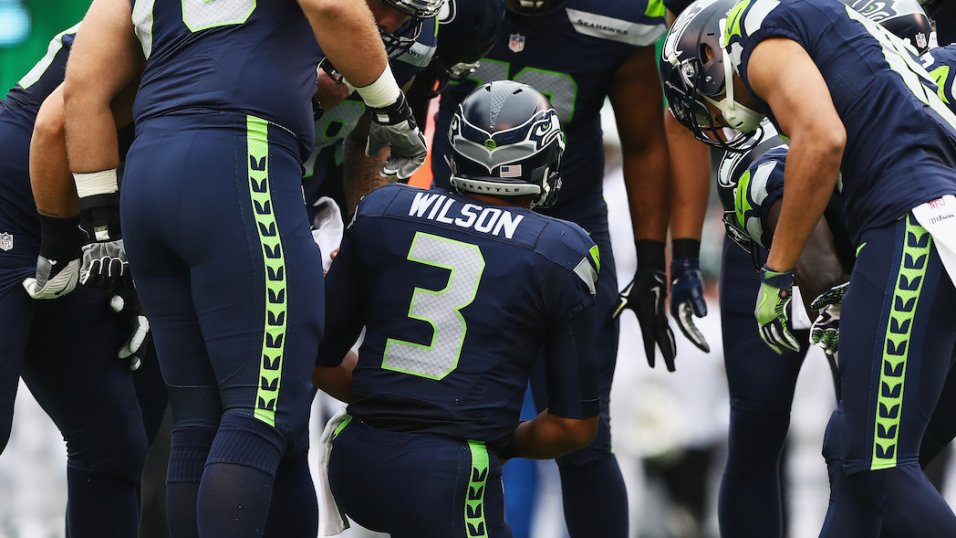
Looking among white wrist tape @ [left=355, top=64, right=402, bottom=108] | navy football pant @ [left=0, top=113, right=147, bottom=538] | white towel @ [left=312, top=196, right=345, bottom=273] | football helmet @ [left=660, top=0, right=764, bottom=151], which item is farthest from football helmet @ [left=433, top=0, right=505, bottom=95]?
navy football pant @ [left=0, top=113, right=147, bottom=538]

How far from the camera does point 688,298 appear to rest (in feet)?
16.1

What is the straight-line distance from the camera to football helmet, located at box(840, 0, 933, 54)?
163 inches

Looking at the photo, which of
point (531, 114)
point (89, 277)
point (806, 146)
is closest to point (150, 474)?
point (89, 277)

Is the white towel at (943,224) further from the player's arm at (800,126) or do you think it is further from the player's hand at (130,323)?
the player's hand at (130,323)

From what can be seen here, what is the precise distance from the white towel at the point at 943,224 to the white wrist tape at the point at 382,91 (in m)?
1.32

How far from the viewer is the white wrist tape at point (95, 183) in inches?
135

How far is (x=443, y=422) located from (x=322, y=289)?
1.48 ft

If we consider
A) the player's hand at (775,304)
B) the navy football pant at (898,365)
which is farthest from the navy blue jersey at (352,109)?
the navy football pant at (898,365)

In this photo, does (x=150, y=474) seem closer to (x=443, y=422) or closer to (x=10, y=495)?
(x=10, y=495)

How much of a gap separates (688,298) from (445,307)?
163 cm

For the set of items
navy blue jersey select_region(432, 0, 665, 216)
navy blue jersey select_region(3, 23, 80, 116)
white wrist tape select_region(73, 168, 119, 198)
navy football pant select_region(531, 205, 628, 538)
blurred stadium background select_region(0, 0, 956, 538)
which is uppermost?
white wrist tape select_region(73, 168, 119, 198)

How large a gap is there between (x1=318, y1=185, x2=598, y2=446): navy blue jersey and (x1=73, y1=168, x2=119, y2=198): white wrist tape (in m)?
0.62

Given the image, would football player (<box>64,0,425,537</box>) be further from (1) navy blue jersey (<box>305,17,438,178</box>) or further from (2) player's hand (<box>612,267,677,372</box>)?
(2) player's hand (<box>612,267,677,372</box>)

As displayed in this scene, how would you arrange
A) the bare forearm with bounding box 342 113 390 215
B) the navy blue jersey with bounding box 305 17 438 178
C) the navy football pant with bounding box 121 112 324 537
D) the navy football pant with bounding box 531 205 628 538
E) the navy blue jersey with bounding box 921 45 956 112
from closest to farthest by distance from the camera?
the navy football pant with bounding box 121 112 324 537, the navy blue jersey with bounding box 921 45 956 112, the navy blue jersey with bounding box 305 17 438 178, the navy football pant with bounding box 531 205 628 538, the bare forearm with bounding box 342 113 390 215
